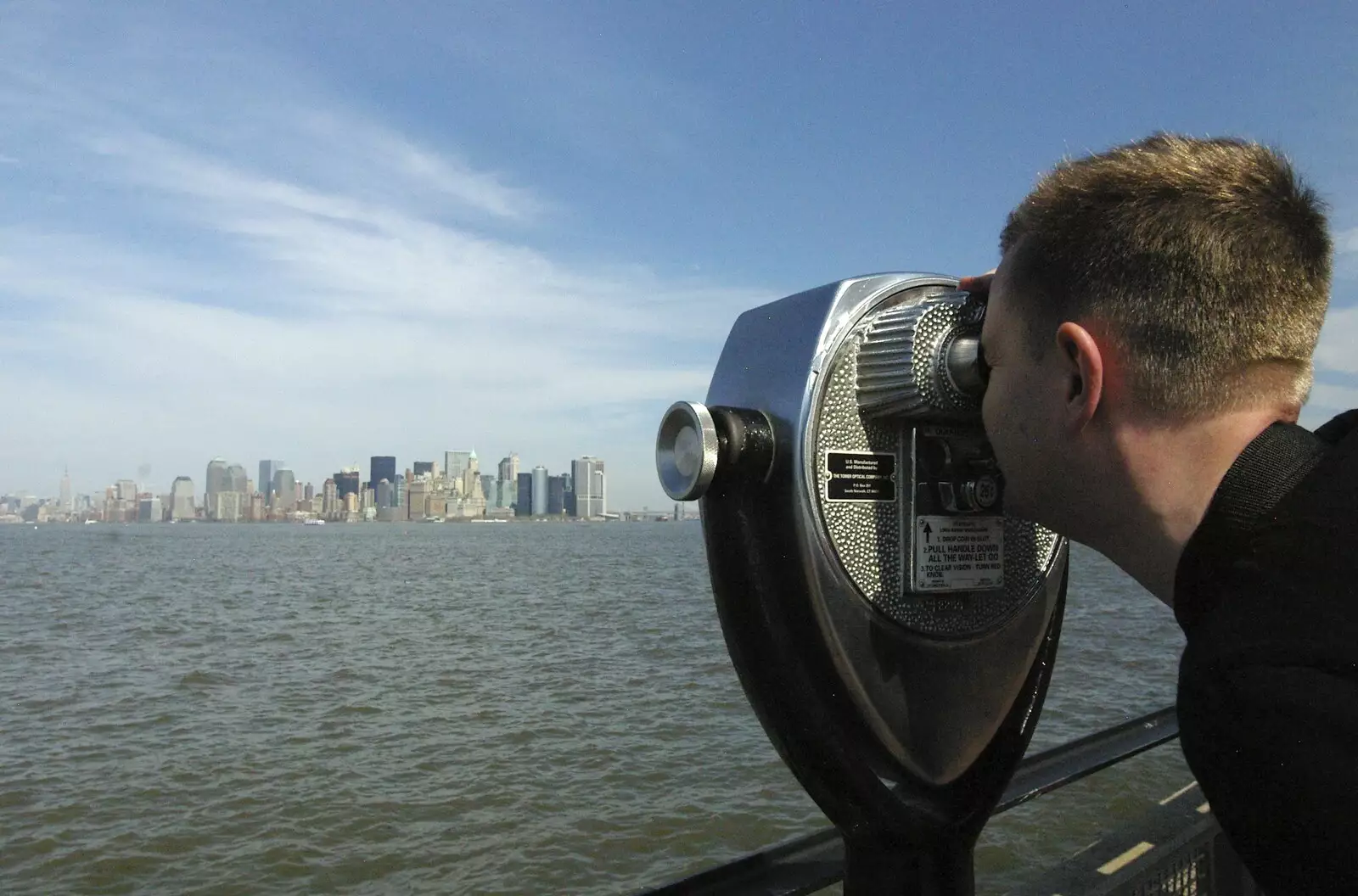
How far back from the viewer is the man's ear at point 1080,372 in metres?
0.92

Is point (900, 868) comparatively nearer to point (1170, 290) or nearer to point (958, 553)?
point (958, 553)

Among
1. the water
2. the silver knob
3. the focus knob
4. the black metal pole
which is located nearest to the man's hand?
the focus knob

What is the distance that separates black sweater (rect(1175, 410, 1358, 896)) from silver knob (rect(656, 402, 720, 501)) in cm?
57

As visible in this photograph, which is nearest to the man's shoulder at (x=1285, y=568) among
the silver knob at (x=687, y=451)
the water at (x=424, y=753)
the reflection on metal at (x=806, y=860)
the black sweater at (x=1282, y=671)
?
the black sweater at (x=1282, y=671)

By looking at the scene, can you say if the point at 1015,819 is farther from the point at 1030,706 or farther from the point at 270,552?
the point at 270,552

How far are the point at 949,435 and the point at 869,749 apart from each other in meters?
0.41

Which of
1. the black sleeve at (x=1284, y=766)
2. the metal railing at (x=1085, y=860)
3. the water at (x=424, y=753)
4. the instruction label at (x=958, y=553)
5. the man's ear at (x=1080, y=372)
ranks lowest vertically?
the water at (x=424, y=753)

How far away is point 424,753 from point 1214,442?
9797 mm

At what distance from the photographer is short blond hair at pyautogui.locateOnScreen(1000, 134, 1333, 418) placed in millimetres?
896

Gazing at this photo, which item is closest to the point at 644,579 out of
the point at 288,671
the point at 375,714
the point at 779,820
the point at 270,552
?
the point at 288,671

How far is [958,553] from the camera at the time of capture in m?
1.36

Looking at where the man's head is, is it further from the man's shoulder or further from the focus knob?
the focus knob

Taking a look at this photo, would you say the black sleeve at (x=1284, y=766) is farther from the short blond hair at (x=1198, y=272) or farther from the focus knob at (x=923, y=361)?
the focus knob at (x=923, y=361)

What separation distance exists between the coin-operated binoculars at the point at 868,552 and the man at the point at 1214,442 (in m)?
0.25
